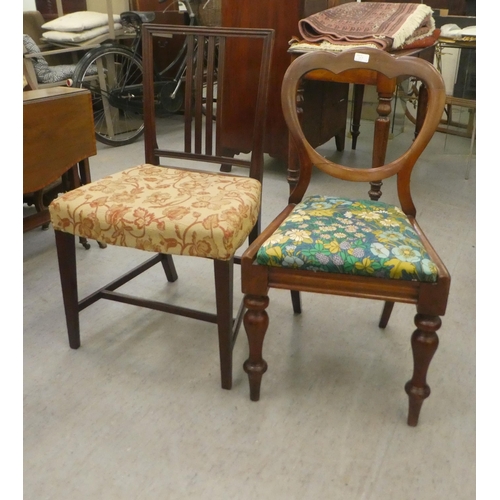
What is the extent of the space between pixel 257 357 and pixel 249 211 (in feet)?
1.19

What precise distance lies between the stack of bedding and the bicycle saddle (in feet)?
0.47

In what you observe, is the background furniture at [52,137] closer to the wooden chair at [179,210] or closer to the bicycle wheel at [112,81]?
the wooden chair at [179,210]

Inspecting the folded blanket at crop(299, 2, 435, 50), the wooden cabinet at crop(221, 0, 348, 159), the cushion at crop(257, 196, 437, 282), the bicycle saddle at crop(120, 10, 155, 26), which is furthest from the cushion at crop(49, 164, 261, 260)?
the bicycle saddle at crop(120, 10, 155, 26)

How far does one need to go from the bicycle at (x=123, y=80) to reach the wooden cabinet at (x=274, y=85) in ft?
2.52

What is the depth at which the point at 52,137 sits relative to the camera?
1748 mm

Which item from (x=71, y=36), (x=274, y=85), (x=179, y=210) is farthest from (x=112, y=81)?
(x=179, y=210)

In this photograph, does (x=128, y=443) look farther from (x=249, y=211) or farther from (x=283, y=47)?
(x=283, y=47)

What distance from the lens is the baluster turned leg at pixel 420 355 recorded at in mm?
1107

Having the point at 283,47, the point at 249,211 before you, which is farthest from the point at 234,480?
the point at 283,47

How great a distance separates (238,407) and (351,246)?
1.69ft

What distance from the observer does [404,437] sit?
4.00ft

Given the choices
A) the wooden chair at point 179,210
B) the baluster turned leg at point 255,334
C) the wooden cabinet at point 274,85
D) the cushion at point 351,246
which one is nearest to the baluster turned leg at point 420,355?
the cushion at point 351,246

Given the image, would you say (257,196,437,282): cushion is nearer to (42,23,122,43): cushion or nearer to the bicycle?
the bicycle

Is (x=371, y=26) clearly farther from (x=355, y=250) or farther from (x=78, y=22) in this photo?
(x=78, y=22)
